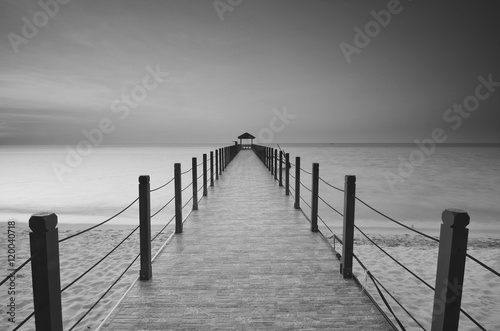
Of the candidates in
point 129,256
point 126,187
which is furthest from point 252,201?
point 126,187

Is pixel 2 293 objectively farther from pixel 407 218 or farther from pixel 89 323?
pixel 407 218

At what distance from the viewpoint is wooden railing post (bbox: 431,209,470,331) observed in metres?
1.56

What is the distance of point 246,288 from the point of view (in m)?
2.78

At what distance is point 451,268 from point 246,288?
180 cm

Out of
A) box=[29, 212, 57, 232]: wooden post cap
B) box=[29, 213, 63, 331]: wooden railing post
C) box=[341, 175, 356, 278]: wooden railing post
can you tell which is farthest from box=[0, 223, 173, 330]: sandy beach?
box=[341, 175, 356, 278]: wooden railing post

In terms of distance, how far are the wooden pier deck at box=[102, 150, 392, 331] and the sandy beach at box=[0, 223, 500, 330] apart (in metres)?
1.51

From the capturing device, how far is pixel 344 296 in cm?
260

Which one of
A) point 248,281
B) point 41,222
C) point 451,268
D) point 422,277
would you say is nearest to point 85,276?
point 248,281

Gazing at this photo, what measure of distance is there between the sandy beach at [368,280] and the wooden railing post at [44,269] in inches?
99.9

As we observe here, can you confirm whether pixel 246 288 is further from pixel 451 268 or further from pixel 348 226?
pixel 451 268

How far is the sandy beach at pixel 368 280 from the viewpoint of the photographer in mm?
4211

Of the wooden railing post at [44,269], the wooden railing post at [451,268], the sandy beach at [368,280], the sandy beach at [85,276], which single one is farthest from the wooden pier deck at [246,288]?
the sandy beach at [368,280]

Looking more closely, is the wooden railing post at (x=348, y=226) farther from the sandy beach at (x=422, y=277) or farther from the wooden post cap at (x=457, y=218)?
the sandy beach at (x=422, y=277)

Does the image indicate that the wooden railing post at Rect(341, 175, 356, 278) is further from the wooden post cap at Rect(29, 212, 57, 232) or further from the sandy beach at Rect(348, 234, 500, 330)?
the wooden post cap at Rect(29, 212, 57, 232)
